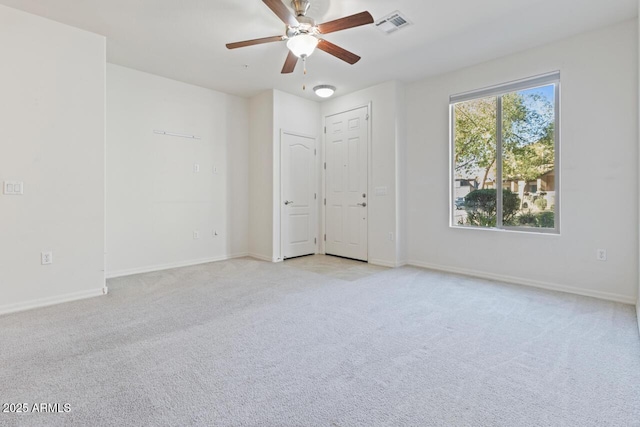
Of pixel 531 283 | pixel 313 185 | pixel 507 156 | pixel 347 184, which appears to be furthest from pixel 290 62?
pixel 531 283

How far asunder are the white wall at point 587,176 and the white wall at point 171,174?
12.2 ft

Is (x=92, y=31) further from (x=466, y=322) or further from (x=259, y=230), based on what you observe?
(x=466, y=322)

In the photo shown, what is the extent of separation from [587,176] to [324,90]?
3.52m

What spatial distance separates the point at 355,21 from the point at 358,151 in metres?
2.77

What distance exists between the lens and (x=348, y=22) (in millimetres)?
2598

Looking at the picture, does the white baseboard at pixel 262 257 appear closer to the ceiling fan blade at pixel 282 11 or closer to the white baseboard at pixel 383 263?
the white baseboard at pixel 383 263

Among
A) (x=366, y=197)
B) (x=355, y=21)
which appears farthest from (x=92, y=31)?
(x=366, y=197)

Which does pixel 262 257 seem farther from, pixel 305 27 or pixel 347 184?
pixel 305 27

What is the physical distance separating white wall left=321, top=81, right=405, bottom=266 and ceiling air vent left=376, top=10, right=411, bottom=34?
1.52 m

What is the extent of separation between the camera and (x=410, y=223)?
493cm

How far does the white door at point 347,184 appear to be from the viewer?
17.1ft

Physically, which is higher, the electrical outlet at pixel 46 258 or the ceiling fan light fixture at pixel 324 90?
the ceiling fan light fixture at pixel 324 90

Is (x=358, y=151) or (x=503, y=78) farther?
(x=358, y=151)

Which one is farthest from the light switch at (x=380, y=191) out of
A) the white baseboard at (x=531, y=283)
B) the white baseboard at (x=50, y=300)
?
the white baseboard at (x=50, y=300)
